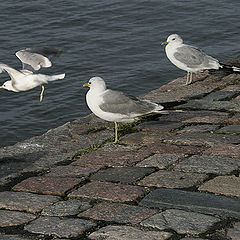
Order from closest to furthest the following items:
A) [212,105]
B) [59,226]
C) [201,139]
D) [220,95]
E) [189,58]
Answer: [59,226] < [201,139] < [212,105] < [220,95] < [189,58]

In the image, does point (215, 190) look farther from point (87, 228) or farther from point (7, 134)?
point (7, 134)

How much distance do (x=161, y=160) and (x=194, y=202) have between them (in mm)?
939

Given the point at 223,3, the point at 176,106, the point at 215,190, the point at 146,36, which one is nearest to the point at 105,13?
the point at 146,36

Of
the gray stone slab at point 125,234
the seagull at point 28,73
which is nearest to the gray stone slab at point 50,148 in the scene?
the seagull at point 28,73

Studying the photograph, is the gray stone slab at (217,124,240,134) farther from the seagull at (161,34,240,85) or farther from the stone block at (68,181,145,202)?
the seagull at (161,34,240,85)

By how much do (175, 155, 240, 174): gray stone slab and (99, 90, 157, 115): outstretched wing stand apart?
1252 millimetres

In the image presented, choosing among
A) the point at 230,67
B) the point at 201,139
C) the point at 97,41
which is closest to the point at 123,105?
the point at 201,139

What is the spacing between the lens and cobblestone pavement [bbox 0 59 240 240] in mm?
3969

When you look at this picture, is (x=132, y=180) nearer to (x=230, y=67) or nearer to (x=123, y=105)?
(x=123, y=105)

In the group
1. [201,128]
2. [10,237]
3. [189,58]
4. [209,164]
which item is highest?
[10,237]

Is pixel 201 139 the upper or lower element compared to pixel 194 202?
lower

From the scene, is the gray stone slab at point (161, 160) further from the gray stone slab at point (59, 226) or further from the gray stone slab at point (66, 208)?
the gray stone slab at point (59, 226)

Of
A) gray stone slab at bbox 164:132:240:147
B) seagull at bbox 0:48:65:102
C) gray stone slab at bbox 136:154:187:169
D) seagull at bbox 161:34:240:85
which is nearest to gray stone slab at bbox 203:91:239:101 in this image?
seagull at bbox 161:34:240:85

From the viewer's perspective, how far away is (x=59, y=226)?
402 cm
